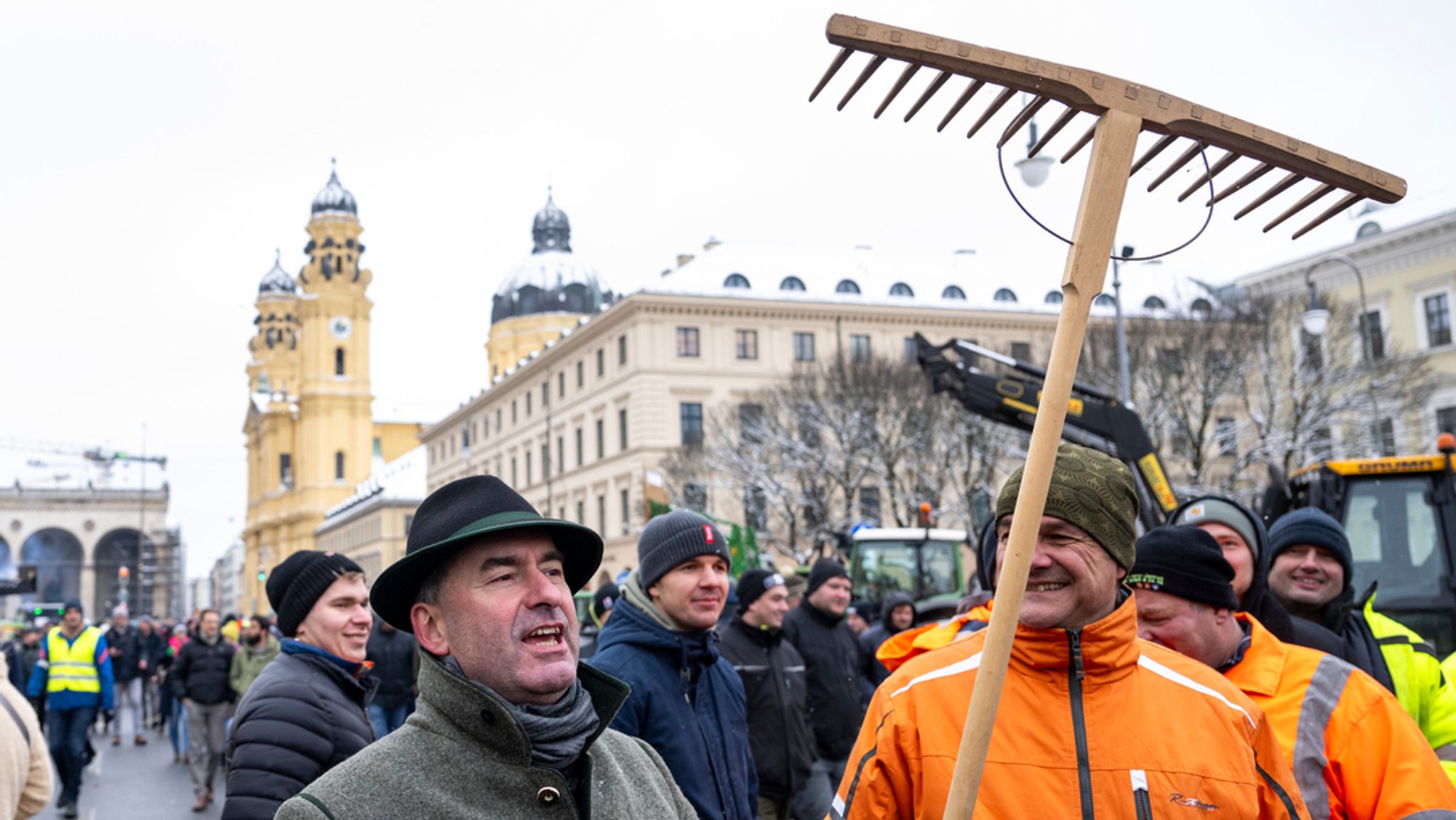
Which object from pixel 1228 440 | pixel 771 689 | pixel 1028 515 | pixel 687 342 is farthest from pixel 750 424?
pixel 1028 515

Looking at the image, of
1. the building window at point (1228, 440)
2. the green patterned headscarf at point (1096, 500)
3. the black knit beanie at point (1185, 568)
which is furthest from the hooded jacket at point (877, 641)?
the building window at point (1228, 440)

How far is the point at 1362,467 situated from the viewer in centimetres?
Result: 984

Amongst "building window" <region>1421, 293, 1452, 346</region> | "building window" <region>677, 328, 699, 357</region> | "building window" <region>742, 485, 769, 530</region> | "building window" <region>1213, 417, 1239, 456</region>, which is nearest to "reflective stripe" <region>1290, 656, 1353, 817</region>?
"building window" <region>1213, 417, 1239, 456</region>

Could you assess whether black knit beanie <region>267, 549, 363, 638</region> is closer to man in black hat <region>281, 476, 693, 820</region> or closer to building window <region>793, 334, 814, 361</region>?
man in black hat <region>281, 476, 693, 820</region>

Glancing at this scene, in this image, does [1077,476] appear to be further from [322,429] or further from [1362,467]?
[322,429]

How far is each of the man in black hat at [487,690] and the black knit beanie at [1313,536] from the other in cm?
312

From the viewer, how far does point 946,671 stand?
9.77ft

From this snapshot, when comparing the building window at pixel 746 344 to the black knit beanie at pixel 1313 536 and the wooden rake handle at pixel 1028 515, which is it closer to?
the black knit beanie at pixel 1313 536

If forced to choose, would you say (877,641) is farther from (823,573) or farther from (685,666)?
(685,666)

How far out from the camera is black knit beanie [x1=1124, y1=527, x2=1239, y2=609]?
3742mm

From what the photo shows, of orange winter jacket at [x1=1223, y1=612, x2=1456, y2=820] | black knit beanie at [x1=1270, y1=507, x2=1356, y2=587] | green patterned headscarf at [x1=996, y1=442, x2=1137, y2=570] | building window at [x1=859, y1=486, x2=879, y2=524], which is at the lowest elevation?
orange winter jacket at [x1=1223, y1=612, x2=1456, y2=820]

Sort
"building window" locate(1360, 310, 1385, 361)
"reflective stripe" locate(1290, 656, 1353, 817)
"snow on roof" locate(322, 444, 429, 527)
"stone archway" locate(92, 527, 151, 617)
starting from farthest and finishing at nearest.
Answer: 1. "stone archway" locate(92, 527, 151, 617)
2. "snow on roof" locate(322, 444, 429, 527)
3. "building window" locate(1360, 310, 1385, 361)
4. "reflective stripe" locate(1290, 656, 1353, 817)

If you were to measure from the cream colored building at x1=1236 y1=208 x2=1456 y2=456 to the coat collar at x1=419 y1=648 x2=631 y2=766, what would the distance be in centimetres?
4448

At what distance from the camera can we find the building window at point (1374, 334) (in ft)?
126
